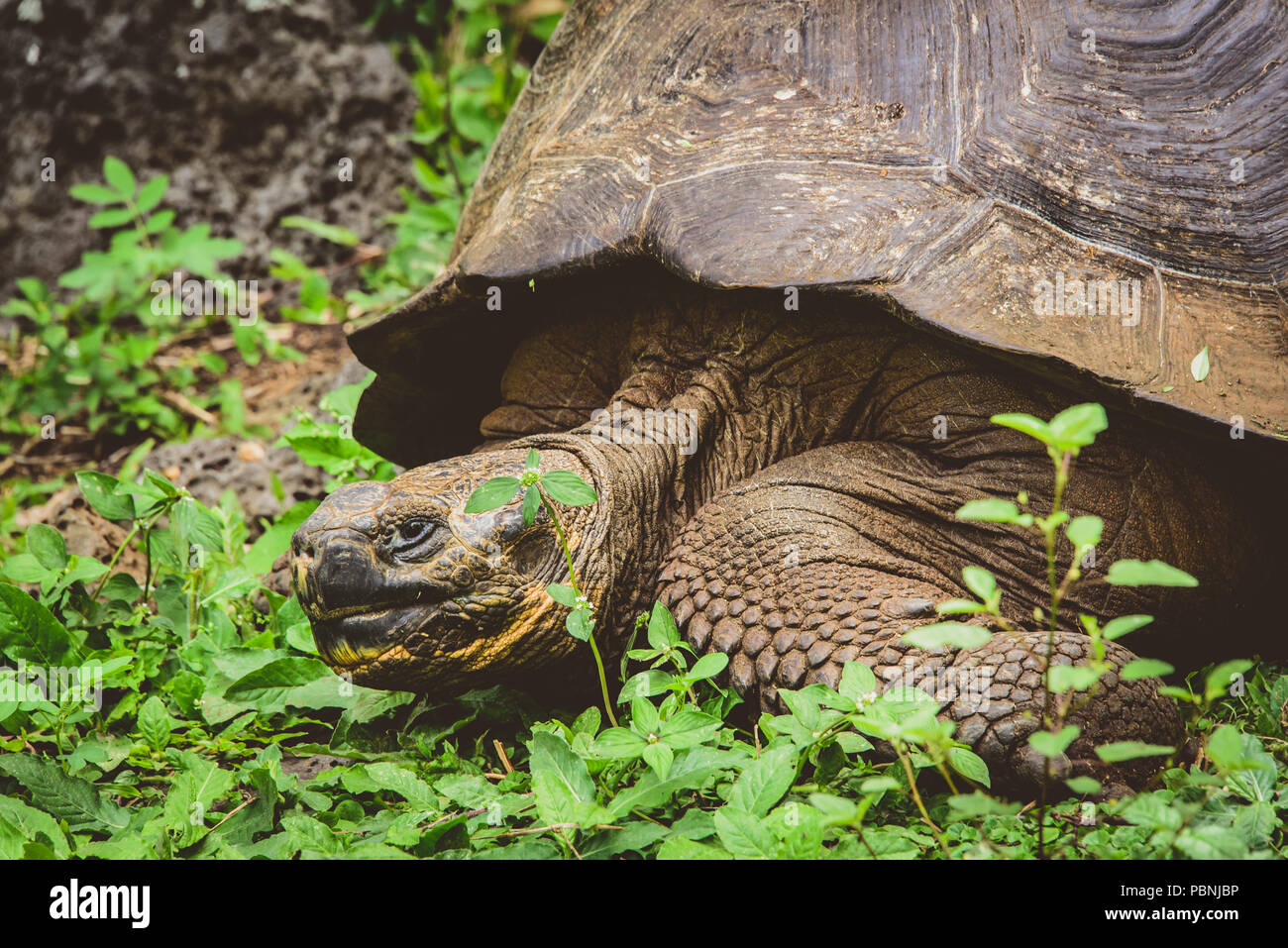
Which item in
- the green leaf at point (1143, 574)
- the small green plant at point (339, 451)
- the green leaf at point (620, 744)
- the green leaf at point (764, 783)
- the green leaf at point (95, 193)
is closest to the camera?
the green leaf at point (1143, 574)

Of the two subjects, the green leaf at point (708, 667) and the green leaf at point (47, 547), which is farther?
the green leaf at point (47, 547)

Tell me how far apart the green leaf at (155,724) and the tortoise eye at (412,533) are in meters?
0.74

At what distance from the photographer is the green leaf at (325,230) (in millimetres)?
5573

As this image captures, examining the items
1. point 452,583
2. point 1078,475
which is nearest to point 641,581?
point 452,583

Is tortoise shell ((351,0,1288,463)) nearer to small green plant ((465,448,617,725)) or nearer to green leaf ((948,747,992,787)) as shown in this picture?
small green plant ((465,448,617,725))

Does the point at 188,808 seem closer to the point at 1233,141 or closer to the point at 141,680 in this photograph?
the point at 141,680

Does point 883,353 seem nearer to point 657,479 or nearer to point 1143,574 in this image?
point 657,479

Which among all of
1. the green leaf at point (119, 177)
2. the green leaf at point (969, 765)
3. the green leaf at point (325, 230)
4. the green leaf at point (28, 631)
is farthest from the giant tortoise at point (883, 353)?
the green leaf at point (325, 230)

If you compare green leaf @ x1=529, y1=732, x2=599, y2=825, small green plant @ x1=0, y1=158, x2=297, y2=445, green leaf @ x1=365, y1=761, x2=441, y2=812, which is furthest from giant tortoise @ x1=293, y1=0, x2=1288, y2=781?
A: small green plant @ x1=0, y1=158, x2=297, y2=445

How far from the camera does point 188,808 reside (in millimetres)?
2111

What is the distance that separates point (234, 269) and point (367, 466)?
2.59 meters

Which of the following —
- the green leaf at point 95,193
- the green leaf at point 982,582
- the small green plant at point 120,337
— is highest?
the green leaf at point 95,193

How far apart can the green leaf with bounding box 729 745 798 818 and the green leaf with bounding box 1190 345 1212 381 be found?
119cm

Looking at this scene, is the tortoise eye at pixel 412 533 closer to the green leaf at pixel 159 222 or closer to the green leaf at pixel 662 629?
the green leaf at pixel 662 629
